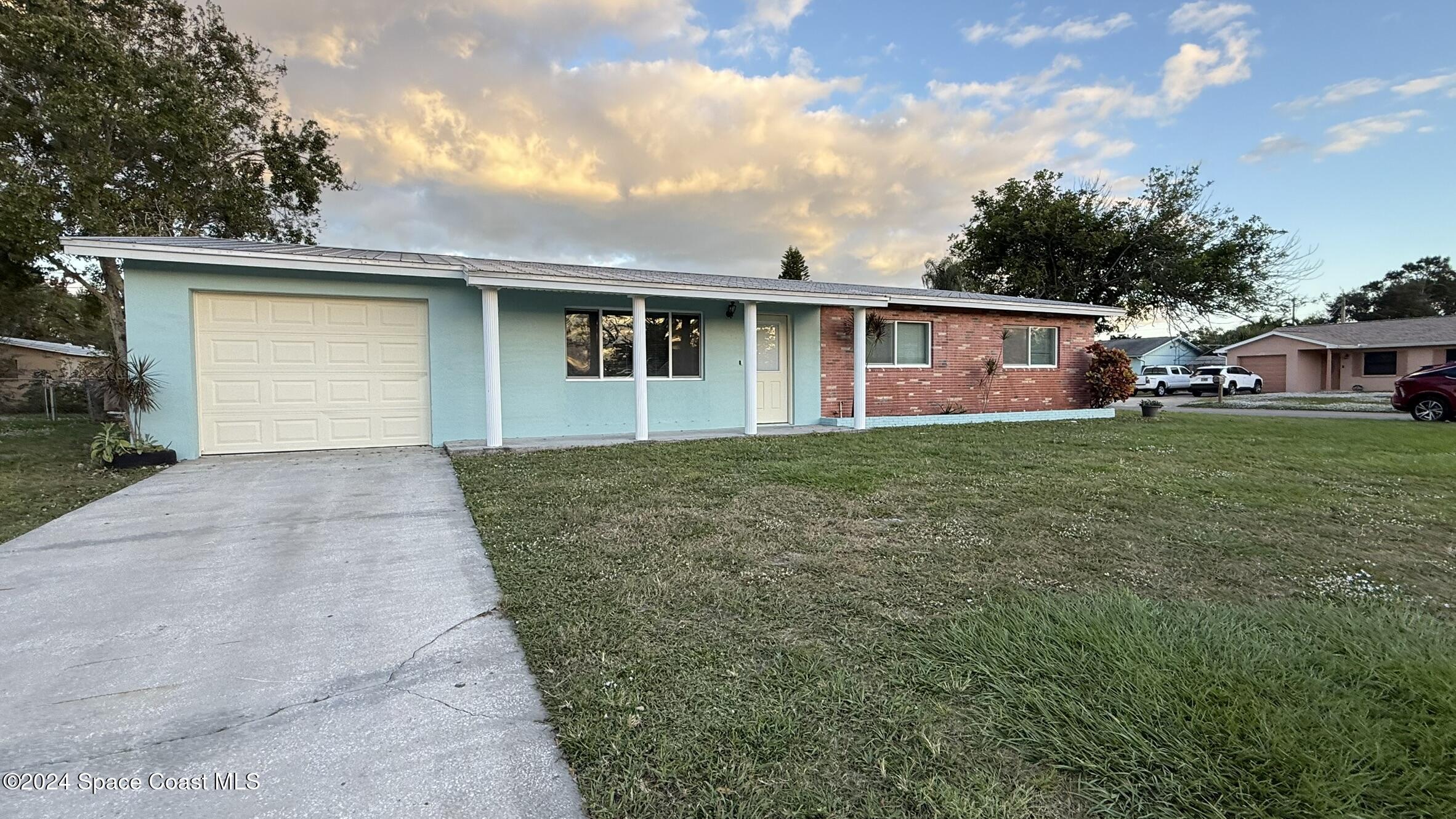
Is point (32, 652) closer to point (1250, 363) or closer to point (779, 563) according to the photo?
point (779, 563)

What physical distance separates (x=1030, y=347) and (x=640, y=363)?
10.1 meters

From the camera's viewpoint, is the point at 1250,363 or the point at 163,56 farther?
the point at 1250,363

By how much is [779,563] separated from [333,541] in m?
3.25

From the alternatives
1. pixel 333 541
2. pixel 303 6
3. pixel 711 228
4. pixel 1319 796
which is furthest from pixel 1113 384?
pixel 303 6

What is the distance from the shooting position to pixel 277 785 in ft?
5.83

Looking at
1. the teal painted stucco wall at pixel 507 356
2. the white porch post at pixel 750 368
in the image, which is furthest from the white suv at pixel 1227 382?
the white porch post at pixel 750 368

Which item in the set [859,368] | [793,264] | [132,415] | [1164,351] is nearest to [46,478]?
[132,415]

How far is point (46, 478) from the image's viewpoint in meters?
6.41

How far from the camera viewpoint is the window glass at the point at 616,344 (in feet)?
32.8

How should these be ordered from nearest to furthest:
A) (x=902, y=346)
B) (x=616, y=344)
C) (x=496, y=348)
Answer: (x=496, y=348) < (x=616, y=344) < (x=902, y=346)

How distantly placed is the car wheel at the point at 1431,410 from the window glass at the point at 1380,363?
2174 cm

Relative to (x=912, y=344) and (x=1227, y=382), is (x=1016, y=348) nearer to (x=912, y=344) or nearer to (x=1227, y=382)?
(x=912, y=344)

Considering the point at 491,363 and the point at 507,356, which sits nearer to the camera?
the point at 491,363

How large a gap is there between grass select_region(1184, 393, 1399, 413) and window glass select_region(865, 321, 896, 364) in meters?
15.1
